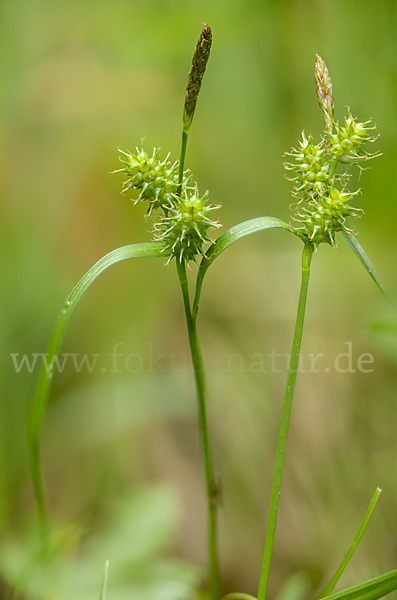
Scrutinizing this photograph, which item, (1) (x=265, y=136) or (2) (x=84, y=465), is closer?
(2) (x=84, y=465)

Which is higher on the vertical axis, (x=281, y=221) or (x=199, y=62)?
(x=199, y=62)

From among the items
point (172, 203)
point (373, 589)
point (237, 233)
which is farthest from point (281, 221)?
point (373, 589)

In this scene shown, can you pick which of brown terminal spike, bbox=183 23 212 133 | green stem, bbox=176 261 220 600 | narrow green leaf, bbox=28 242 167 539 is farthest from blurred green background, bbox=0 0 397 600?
brown terminal spike, bbox=183 23 212 133

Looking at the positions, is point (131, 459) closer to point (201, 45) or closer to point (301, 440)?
point (301, 440)

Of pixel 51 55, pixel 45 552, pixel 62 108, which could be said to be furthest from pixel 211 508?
pixel 51 55

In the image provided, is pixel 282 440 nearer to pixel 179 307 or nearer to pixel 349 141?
pixel 349 141

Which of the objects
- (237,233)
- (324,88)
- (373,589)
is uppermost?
(324,88)

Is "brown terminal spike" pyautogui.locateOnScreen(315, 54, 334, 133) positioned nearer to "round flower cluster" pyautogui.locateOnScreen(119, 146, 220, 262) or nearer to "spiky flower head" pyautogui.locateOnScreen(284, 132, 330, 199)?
"spiky flower head" pyautogui.locateOnScreen(284, 132, 330, 199)

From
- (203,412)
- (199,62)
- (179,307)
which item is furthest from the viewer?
(179,307)
